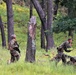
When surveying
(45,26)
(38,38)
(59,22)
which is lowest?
(38,38)

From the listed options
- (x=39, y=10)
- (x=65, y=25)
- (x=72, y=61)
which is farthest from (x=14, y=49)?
(x=39, y=10)

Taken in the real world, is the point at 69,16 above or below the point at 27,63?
above

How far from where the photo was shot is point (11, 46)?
14.4 meters

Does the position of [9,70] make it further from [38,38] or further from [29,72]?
[38,38]

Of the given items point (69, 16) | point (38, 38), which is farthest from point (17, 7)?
point (69, 16)

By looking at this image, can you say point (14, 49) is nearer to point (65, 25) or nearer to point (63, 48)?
point (63, 48)

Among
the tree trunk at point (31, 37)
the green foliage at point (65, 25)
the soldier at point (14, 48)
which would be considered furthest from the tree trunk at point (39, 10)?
the tree trunk at point (31, 37)

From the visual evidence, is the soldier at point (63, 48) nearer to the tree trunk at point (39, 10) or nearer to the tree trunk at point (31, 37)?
the tree trunk at point (31, 37)

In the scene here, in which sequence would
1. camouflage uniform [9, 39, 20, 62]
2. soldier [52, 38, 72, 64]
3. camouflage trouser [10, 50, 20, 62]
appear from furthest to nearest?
1. soldier [52, 38, 72, 64]
2. camouflage trouser [10, 50, 20, 62]
3. camouflage uniform [9, 39, 20, 62]

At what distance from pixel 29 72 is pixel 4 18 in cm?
3779

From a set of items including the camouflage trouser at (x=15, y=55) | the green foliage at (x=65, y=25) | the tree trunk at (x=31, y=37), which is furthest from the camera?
the camouflage trouser at (x=15, y=55)

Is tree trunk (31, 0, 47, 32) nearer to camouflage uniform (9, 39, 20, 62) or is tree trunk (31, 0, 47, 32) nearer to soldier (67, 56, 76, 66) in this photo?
camouflage uniform (9, 39, 20, 62)

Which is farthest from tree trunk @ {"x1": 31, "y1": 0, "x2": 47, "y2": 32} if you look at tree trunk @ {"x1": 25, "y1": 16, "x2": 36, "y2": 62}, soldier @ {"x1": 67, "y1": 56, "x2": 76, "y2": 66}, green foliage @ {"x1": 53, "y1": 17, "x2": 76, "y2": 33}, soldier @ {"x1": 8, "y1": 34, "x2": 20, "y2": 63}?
tree trunk @ {"x1": 25, "y1": 16, "x2": 36, "y2": 62}

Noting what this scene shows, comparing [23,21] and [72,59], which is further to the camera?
[23,21]
